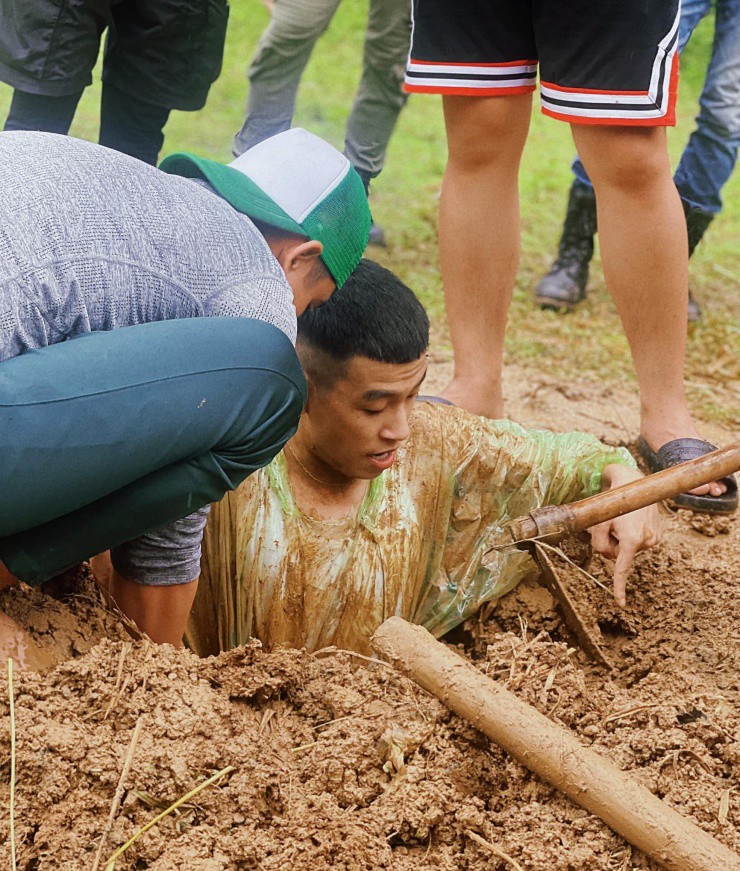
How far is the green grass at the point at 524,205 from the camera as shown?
15.3 feet

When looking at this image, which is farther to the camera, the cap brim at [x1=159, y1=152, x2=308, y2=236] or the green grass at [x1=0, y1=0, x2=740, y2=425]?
the green grass at [x1=0, y1=0, x2=740, y2=425]

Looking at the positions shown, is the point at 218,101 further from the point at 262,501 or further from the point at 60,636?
the point at 60,636

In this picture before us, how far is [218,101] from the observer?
7.81 m

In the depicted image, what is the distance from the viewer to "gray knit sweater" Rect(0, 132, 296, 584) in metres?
1.78

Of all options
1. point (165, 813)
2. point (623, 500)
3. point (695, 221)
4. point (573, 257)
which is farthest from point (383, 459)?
point (573, 257)

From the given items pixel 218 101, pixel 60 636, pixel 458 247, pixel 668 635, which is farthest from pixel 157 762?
pixel 218 101

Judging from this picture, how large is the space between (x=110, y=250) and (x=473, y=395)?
157cm

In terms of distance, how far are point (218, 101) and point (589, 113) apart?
557cm

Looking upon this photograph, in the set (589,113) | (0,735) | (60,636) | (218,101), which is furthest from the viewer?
(218,101)

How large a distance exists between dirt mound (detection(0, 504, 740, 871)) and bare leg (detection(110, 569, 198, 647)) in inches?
4.8

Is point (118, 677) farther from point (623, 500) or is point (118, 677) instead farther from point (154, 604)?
point (623, 500)

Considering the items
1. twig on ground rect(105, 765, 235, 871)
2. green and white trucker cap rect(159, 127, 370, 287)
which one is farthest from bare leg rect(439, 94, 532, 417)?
twig on ground rect(105, 765, 235, 871)

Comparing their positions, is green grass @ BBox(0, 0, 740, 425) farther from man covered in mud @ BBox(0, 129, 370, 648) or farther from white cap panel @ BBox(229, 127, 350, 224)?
man covered in mud @ BBox(0, 129, 370, 648)

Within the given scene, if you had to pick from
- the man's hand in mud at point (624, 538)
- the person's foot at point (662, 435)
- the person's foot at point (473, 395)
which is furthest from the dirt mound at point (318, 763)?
the person's foot at point (473, 395)
